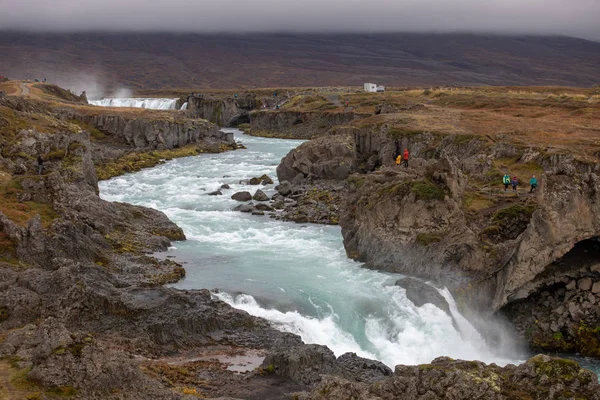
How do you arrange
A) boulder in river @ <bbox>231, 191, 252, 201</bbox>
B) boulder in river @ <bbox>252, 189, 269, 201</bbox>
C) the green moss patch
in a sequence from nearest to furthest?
1. the green moss patch
2. boulder in river @ <bbox>252, 189, 269, 201</bbox>
3. boulder in river @ <bbox>231, 191, 252, 201</bbox>

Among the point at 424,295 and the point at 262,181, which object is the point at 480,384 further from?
the point at 262,181

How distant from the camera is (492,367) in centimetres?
1545

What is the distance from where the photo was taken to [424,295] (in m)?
30.1

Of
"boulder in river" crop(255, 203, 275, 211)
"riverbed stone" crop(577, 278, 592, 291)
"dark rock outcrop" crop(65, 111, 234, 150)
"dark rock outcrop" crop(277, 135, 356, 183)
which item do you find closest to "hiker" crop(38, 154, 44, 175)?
"boulder in river" crop(255, 203, 275, 211)

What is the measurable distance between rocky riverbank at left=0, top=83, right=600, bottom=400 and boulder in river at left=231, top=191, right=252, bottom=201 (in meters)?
11.8

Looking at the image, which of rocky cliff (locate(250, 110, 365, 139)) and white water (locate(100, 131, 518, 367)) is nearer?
white water (locate(100, 131, 518, 367))

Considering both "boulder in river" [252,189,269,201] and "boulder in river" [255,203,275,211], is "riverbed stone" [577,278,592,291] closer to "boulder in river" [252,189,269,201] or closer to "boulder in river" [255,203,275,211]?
"boulder in river" [255,203,275,211]

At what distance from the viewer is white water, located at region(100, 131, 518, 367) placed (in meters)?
27.9

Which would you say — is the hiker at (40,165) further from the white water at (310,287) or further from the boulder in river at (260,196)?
the boulder in river at (260,196)

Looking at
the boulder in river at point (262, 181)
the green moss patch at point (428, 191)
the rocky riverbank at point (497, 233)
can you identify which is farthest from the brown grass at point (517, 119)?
the boulder in river at point (262, 181)

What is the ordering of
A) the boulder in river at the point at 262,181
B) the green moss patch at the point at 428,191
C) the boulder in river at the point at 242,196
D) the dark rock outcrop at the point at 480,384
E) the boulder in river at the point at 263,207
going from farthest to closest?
the boulder in river at the point at 262,181 → the boulder in river at the point at 242,196 → the boulder in river at the point at 263,207 → the green moss patch at the point at 428,191 → the dark rock outcrop at the point at 480,384

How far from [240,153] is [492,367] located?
258 ft

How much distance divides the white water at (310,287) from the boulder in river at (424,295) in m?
0.32

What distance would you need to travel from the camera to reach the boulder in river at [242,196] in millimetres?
57031
